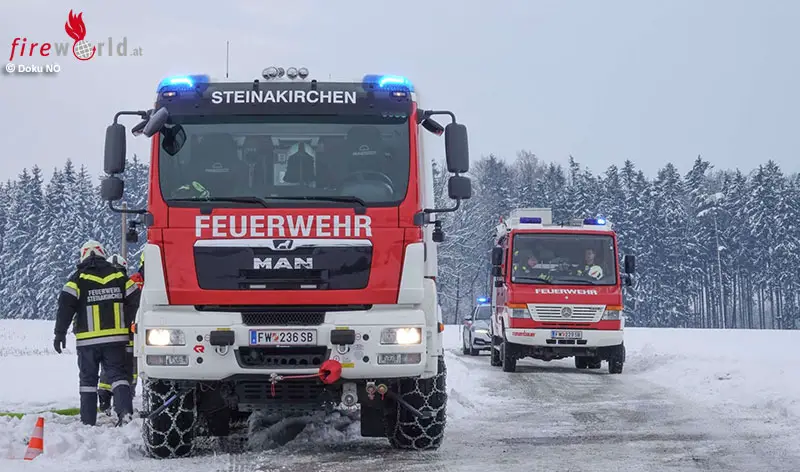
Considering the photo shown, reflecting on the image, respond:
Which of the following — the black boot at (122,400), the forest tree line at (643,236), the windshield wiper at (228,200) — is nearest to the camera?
the windshield wiper at (228,200)

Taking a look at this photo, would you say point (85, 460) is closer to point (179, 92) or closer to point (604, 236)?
point (179, 92)

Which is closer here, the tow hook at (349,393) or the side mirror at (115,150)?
the tow hook at (349,393)

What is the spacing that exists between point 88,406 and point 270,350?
286 cm

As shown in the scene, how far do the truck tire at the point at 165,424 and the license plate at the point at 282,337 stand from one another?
96 cm

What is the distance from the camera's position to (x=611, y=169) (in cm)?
8444

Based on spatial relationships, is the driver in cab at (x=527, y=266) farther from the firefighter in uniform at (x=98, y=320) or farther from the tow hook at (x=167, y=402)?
the tow hook at (x=167, y=402)

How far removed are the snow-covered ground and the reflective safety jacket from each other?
0.90 metres

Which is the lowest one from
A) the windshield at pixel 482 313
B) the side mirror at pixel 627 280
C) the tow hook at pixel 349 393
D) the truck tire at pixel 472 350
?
the truck tire at pixel 472 350

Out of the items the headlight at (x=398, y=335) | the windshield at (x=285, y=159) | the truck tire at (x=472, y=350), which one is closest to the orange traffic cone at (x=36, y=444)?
the windshield at (x=285, y=159)

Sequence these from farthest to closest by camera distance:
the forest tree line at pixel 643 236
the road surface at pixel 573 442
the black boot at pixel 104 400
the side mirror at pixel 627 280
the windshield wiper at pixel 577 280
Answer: the forest tree line at pixel 643 236 < the side mirror at pixel 627 280 < the windshield wiper at pixel 577 280 < the black boot at pixel 104 400 < the road surface at pixel 573 442

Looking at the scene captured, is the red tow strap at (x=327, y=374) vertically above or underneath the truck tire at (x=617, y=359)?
above

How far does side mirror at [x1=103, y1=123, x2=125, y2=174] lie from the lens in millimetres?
8648

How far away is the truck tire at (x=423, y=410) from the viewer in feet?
29.1

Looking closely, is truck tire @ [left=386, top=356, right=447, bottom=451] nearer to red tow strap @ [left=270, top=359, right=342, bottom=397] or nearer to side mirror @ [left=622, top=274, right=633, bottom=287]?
red tow strap @ [left=270, top=359, right=342, bottom=397]
